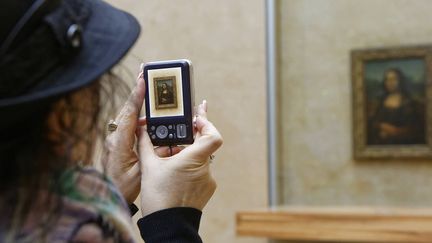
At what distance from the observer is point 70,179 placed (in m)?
0.91

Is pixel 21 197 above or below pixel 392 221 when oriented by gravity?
above

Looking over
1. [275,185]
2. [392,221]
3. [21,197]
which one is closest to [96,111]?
[21,197]

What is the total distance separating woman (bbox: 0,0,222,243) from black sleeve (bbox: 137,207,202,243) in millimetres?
248

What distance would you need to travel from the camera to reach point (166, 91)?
141 centimetres

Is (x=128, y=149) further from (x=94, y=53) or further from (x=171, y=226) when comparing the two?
(x=94, y=53)

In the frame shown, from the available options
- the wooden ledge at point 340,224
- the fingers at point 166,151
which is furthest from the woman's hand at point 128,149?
the wooden ledge at point 340,224

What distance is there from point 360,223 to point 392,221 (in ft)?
0.56

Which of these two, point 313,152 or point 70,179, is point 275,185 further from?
point 70,179

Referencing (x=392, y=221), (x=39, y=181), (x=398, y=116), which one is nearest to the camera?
(x=39, y=181)

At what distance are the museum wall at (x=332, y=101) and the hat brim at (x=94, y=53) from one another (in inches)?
129

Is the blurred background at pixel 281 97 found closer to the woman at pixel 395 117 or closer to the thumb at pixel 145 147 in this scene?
the woman at pixel 395 117

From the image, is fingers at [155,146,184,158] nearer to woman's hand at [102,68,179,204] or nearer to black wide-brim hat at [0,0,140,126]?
woman's hand at [102,68,179,204]

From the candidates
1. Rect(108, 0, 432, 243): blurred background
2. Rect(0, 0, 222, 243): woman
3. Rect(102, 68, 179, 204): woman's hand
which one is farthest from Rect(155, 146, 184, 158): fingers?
Rect(108, 0, 432, 243): blurred background

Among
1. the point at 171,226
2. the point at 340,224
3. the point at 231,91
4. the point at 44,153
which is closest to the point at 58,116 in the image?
the point at 44,153
